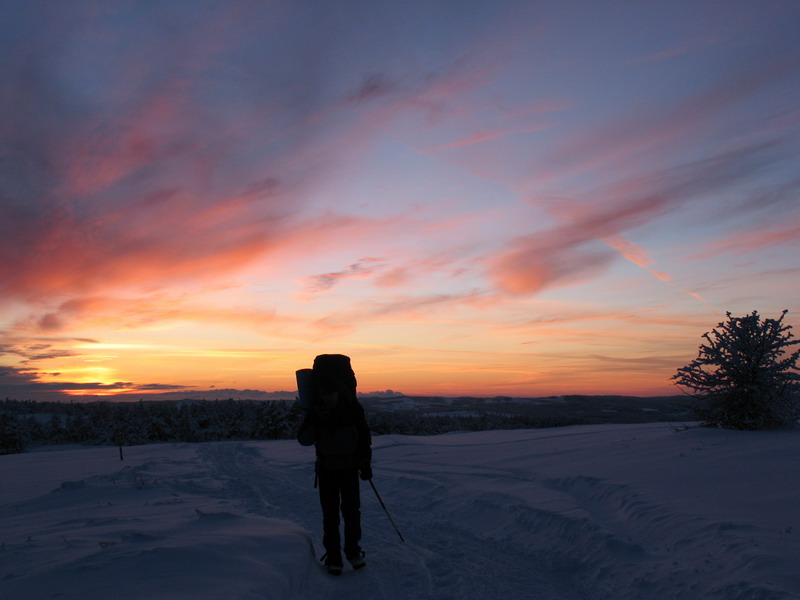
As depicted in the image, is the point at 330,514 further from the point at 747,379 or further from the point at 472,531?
the point at 747,379

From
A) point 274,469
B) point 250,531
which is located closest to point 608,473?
point 250,531

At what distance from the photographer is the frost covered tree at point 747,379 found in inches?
436

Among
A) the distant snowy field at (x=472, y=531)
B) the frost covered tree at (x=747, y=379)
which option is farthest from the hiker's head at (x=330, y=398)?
the frost covered tree at (x=747, y=379)

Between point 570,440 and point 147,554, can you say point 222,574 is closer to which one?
point 147,554

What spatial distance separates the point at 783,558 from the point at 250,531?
5.50 meters

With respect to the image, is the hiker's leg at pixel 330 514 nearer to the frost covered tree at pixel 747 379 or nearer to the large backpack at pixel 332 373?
the large backpack at pixel 332 373

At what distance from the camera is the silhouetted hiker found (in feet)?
20.3

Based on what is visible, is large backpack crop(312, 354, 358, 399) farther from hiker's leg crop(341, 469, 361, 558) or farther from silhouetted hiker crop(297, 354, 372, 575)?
hiker's leg crop(341, 469, 361, 558)

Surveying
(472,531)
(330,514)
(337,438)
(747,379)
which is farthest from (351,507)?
(747,379)

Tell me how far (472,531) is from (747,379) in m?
7.77

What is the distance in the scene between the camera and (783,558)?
15.2ft

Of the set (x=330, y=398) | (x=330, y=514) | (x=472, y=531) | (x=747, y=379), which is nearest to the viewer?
(x=330, y=514)

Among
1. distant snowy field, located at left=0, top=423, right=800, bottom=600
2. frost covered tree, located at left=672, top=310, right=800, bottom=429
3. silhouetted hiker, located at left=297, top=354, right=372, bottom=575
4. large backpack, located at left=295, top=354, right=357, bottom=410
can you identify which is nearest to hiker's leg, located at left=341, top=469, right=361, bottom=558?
silhouetted hiker, located at left=297, top=354, right=372, bottom=575

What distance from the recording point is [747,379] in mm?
11461
